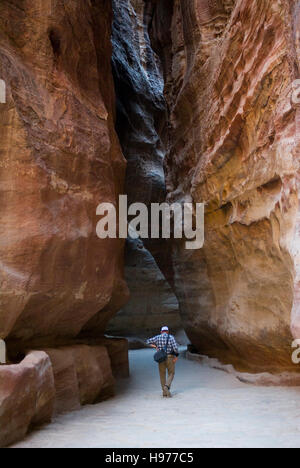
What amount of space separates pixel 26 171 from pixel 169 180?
751 centimetres

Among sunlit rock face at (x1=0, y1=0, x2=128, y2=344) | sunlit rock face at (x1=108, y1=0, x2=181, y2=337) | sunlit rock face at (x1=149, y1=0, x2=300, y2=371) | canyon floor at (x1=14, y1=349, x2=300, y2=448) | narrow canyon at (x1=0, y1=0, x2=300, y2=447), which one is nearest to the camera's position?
canyon floor at (x1=14, y1=349, x2=300, y2=448)

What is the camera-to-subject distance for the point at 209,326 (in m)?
10.5

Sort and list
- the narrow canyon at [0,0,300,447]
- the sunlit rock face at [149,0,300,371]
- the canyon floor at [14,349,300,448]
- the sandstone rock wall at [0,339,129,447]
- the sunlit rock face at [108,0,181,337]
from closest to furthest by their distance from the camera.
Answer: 1. the canyon floor at [14,349,300,448]
2. the sandstone rock wall at [0,339,129,447]
3. the narrow canyon at [0,0,300,447]
4. the sunlit rock face at [149,0,300,371]
5. the sunlit rock face at [108,0,181,337]

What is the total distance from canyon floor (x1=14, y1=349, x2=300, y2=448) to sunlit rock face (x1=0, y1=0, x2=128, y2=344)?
174 centimetres

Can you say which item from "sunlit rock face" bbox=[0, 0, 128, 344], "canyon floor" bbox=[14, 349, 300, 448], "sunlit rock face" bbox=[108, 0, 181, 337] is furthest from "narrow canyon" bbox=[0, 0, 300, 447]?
"sunlit rock face" bbox=[108, 0, 181, 337]

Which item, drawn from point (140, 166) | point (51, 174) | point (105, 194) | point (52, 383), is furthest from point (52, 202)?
point (140, 166)

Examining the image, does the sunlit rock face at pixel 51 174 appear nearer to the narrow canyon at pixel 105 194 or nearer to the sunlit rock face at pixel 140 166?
the narrow canyon at pixel 105 194

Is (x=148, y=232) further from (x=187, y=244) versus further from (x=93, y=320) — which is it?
(x=93, y=320)

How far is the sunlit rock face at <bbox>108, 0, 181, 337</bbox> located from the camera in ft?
61.9

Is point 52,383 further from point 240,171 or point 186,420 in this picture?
point 240,171

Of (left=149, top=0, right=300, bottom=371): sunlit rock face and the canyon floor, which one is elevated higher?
(left=149, top=0, right=300, bottom=371): sunlit rock face

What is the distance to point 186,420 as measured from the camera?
5129 millimetres

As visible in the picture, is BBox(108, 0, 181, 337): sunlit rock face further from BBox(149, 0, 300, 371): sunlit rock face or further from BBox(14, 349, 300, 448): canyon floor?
BBox(14, 349, 300, 448): canyon floor
